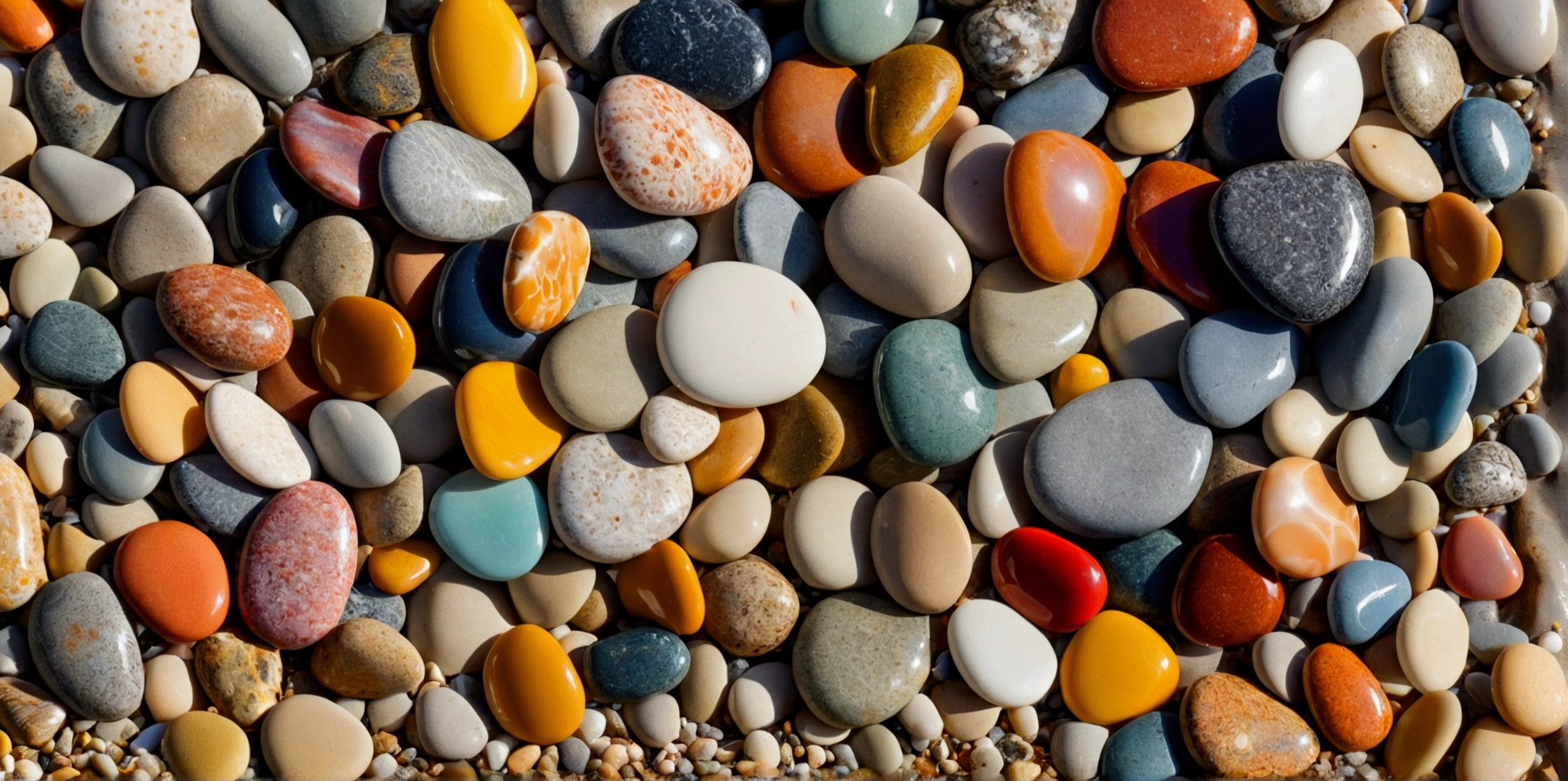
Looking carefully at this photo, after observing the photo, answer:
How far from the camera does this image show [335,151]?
1.50 meters

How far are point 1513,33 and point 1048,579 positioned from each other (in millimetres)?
1023

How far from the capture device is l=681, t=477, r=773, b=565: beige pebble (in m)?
1.50

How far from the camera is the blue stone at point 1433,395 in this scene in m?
1.42

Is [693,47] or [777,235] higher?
[693,47]

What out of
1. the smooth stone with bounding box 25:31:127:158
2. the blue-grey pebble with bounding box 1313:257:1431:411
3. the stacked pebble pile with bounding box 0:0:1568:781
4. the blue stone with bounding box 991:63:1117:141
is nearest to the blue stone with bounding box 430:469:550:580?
the stacked pebble pile with bounding box 0:0:1568:781

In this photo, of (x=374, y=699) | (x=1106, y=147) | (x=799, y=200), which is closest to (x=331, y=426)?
(x=374, y=699)

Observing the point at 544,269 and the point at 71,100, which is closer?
the point at 544,269

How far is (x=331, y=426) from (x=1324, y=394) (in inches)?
52.6

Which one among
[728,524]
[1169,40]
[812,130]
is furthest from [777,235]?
[1169,40]

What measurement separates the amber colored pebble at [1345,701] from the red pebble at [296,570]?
1289mm

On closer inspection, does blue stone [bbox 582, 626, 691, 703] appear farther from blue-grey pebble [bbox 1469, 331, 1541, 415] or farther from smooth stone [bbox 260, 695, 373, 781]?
blue-grey pebble [bbox 1469, 331, 1541, 415]

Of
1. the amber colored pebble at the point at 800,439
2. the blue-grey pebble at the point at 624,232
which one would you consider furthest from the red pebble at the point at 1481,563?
the blue-grey pebble at the point at 624,232

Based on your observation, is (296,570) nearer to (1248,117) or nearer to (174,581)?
(174,581)

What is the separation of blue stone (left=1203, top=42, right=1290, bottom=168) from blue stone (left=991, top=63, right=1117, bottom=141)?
164 mm
